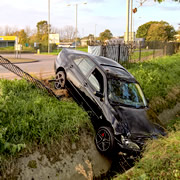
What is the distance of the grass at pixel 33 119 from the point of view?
16.5 feet

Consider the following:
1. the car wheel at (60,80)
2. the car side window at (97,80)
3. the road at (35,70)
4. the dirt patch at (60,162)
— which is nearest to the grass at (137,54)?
the road at (35,70)

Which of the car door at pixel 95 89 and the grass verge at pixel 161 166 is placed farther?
the car door at pixel 95 89

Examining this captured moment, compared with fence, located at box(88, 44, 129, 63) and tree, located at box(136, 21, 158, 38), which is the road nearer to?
fence, located at box(88, 44, 129, 63)

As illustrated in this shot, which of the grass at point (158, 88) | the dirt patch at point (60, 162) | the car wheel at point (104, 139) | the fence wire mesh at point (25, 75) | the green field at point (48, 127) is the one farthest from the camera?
the grass at point (158, 88)

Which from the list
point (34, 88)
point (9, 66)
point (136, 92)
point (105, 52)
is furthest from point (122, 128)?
point (105, 52)

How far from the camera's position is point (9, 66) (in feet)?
25.0

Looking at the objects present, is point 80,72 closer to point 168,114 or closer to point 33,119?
point 33,119

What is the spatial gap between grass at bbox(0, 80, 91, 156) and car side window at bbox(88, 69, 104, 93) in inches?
29.9

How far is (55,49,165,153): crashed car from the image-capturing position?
19.2 ft

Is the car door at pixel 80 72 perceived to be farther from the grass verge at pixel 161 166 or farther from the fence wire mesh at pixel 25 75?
the grass verge at pixel 161 166

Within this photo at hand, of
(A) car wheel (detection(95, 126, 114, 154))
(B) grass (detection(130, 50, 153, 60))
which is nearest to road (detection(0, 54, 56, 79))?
(A) car wheel (detection(95, 126, 114, 154))

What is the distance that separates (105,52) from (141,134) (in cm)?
896

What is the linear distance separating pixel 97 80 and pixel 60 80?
1.61m

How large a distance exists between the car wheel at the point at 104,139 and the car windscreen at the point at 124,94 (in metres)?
0.84
